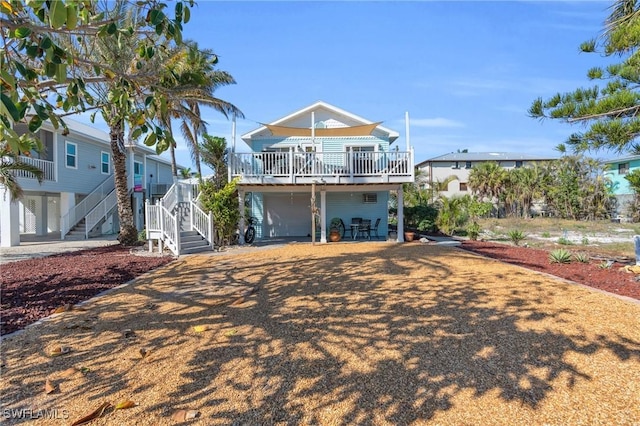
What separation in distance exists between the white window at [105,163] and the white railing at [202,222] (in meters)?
12.5

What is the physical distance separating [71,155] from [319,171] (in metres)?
14.2

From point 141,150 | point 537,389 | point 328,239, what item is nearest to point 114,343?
point 537,389

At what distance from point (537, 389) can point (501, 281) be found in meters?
3.94

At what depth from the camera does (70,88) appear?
3.53m

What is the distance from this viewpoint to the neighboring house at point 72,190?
1673 cm

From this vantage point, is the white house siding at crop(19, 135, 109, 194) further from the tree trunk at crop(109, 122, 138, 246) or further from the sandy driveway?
the sandy driveway

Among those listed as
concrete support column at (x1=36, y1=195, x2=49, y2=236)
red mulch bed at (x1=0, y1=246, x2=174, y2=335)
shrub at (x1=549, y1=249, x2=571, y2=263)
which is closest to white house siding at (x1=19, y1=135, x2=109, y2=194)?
concrete support column at (x1=36, y1=195, x2=49, y2=236)

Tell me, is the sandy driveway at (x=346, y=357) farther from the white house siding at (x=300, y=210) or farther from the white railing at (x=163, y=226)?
the white house siding at (x=300, y=210)

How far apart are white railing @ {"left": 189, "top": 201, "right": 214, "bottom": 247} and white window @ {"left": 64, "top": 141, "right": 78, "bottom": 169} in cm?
1026

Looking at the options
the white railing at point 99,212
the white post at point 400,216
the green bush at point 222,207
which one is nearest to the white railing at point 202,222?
the green bush at point 222,207

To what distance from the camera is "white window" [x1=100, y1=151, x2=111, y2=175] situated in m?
22.5

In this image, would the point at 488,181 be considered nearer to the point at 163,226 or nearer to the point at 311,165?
the point at 311,165

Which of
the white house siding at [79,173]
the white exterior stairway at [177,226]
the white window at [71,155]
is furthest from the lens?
the white window at [71,155]

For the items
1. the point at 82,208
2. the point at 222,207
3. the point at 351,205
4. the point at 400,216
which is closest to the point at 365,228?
the point at 351,205
